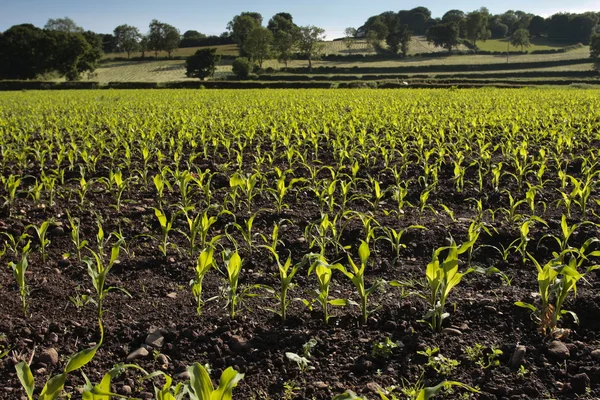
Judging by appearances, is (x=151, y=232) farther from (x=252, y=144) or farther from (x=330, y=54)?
(x=330, y=54)

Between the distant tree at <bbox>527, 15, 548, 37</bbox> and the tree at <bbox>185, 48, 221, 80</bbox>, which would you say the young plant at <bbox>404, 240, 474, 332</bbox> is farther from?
the distant tree at <bbox>527, 15, 548, 37</bbox>

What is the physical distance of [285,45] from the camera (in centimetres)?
7725

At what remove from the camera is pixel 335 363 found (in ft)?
9.30

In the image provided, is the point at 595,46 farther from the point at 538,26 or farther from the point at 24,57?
the point at 24,57

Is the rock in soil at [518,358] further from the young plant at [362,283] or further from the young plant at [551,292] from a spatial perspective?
the young plant at [362,283]

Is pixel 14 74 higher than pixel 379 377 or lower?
higher

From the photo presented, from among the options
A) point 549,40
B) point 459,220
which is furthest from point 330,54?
point 459,220

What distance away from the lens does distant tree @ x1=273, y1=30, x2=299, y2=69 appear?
7675cm

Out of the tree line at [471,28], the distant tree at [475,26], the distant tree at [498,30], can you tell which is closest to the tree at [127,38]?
the tree line at [471,28]

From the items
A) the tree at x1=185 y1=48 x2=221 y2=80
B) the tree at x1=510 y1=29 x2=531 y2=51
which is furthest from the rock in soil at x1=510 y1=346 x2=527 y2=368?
the tree at x1=510 y1=29 x2=531 y2=51

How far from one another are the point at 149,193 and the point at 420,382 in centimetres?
501

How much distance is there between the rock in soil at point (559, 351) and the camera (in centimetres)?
277

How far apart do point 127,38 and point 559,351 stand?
107 metres

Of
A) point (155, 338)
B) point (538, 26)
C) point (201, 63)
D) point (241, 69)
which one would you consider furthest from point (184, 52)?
point (155, 338)
